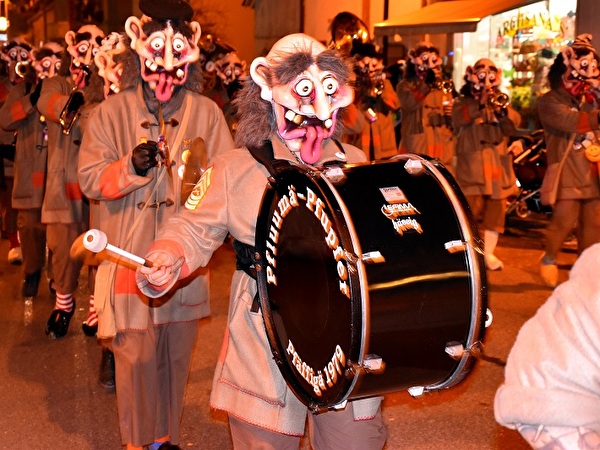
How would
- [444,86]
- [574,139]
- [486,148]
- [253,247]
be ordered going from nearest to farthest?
[253,247]
[574,139]
[486,148]
[444,86]

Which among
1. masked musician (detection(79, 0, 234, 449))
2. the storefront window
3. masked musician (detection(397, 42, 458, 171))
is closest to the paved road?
masked musician (detection(79, 0, 234, 449))

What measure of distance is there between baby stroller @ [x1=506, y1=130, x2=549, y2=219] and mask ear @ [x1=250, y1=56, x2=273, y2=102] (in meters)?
7.68

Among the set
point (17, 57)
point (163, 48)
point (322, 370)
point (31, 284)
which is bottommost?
point (31, 284)

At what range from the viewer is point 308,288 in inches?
125

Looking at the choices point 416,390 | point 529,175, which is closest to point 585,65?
point 529,175

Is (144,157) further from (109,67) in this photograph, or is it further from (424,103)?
(424,103)

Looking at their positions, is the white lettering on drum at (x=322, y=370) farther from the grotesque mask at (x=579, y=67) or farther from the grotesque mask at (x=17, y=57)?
the grotesque mask at (x=17, y=57)

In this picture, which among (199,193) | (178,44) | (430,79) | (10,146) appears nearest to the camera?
(199,193)

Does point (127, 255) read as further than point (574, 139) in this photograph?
No

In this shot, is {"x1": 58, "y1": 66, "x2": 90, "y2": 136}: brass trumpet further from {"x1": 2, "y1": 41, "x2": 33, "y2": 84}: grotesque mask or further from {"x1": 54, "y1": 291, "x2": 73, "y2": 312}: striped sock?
{"x1": 2, "y1": 41, "x2": 33, "y2": 84}: grotesque mask

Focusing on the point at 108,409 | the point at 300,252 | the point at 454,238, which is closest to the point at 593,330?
the point at 454,238

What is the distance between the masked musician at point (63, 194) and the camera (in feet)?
22.7

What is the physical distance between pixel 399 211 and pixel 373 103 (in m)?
8.34

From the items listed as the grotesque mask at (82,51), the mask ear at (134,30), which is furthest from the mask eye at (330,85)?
the grotesque mask at (82,51)
